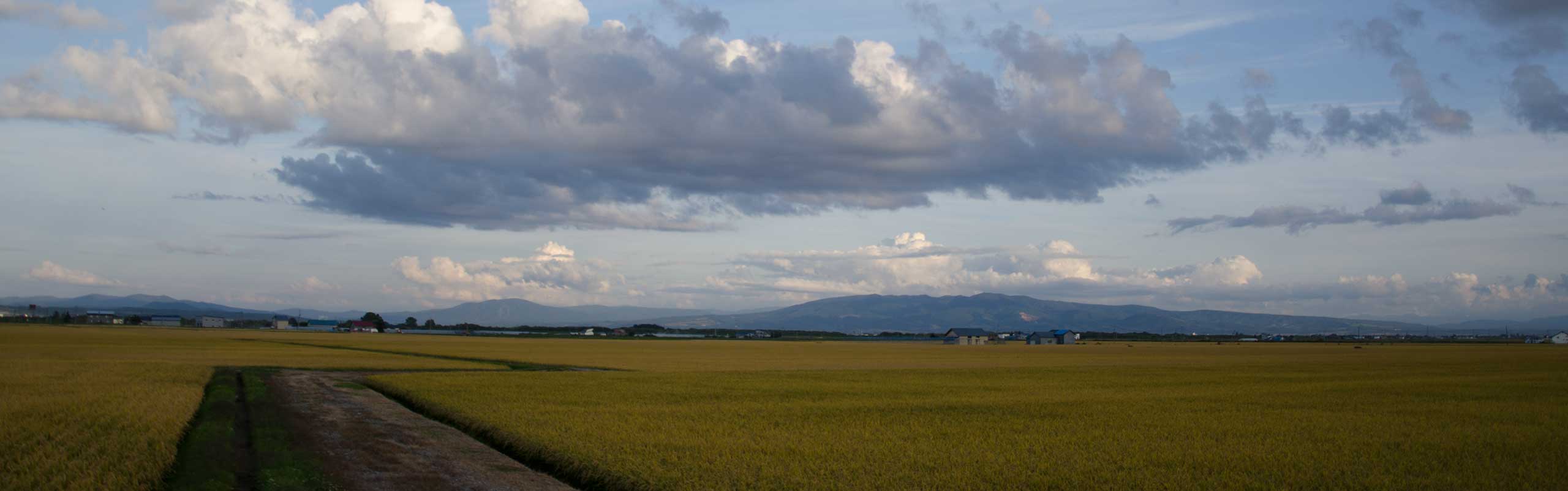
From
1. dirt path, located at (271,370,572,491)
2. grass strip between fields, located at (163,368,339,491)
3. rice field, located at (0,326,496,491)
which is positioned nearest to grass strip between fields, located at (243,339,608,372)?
rice field, located at (0,326,496,491)

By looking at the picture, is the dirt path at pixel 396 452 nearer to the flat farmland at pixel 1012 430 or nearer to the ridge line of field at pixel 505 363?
the flat farmland at pixel 1012 430

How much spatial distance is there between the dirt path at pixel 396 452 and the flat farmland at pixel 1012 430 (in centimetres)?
75

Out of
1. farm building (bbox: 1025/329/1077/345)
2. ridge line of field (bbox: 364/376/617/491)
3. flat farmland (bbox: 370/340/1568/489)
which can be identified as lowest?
ridge line of field (bbox: 364/376/617/491)

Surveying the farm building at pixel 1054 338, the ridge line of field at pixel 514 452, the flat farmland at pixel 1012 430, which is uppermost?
the farm building at pixel 1054 338

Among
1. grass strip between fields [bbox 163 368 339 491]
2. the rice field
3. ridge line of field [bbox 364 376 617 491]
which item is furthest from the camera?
ridge line of field [bbox 364 376 617 491]

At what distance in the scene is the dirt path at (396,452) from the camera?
15492mm

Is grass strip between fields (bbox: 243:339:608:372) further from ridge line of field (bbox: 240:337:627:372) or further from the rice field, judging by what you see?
the rice field

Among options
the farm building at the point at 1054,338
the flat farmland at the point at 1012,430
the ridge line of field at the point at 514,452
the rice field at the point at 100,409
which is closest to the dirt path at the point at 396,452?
the ridge line of field at the point at 514,452

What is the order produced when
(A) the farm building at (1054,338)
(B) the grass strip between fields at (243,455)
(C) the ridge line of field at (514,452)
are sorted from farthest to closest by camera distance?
(A) the farm building at (1054,338) → (C) the ridge line of field at (514,452) → (B) the grass strip between fields at (243,455)

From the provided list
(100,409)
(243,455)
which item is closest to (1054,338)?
(100,409)

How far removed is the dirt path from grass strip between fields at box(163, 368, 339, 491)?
399 millimetres

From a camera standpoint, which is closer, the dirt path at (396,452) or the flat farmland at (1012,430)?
the dirt path at (396,452)

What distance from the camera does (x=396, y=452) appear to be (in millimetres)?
18797

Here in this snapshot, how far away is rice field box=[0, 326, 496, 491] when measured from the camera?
15.3 metres
